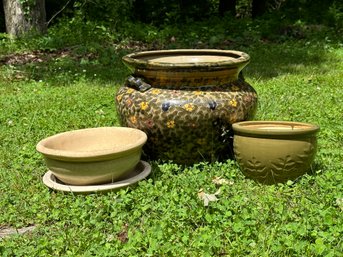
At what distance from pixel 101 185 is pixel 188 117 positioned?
77 centimetres

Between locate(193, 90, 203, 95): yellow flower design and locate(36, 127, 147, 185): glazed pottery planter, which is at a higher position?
locate(193, 90, 203, 95): yellow flower design

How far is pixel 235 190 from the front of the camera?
11.2ft

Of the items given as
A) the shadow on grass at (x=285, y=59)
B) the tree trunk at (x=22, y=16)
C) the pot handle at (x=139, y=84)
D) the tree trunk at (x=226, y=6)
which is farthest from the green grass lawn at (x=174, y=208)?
the tree trunk at (x=226, y=6)

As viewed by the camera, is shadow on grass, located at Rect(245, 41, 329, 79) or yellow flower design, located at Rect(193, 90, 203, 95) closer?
yellow flower design, located at Rect(193, 90, 203, 95)

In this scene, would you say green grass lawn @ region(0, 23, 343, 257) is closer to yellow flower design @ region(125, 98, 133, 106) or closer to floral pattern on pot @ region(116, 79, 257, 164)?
floral pattern on pot @ region(116, 79, 257, 164)

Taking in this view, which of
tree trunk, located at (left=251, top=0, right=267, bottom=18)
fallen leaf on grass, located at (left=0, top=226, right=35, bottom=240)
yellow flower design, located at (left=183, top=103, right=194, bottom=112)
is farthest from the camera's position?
tree trunk, located at (left=251, top=0, right=267, bottom=18)

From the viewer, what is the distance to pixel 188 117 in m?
3.66

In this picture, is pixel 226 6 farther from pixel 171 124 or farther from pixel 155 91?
pixel 171 124

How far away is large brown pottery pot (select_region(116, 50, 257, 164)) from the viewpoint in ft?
12.1

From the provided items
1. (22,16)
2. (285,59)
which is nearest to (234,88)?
(285,59)

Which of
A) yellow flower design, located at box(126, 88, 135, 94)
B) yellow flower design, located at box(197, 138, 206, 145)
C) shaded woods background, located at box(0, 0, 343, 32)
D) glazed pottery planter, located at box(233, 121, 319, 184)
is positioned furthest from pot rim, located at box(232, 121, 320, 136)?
shaded woods background, located at box(0, 0, 343, 32)

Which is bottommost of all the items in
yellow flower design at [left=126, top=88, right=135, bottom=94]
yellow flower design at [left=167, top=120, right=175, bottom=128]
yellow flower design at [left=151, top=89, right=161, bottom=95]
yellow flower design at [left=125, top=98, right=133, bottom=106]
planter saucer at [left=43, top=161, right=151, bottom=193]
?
planter saucer at [left=43, top=161, right=151, bottom=193]

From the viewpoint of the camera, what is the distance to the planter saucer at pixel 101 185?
3.41m

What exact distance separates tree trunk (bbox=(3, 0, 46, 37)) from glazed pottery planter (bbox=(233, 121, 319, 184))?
8.02 m
